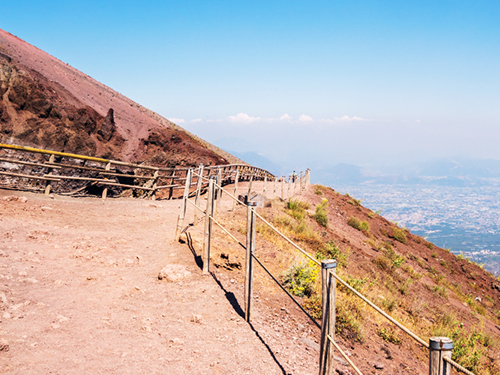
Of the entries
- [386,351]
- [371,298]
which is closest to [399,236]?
[371,298]

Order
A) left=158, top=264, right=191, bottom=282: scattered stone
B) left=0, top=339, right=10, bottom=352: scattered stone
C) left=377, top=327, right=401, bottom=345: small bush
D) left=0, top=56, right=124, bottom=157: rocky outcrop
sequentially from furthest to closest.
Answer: left=0, top=56, right=124, bottom=157: rocky outcrop < left=377, top=327, right=401, bottom=345: small bush < left=158, top=264, right=191, bottom=282: scattered stone < left=0, top=339, right=10, bottom=352: scattered stone

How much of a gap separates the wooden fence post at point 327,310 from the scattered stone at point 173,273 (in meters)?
3.53

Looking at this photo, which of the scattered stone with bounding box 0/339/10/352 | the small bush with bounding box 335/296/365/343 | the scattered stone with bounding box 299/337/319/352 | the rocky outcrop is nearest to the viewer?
the scattered stone with bounding box 0/339/10/352

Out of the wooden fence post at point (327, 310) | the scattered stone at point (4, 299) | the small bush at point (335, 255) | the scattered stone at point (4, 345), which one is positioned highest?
the wooden fence post at point (327, 310)

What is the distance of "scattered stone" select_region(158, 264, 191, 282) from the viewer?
606 centimetres

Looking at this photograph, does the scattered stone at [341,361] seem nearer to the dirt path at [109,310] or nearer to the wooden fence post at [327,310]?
the dirt path at [109,310]

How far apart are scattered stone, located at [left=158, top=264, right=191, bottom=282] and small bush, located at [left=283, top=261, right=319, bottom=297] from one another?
7.16 feet

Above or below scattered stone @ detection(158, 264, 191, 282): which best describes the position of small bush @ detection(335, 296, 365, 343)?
below

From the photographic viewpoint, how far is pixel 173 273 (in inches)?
242

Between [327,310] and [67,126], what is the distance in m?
27.3

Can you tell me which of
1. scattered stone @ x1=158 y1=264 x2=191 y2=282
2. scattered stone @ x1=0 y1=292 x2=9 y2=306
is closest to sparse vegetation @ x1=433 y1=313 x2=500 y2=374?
scattered stone @ x1=158 y1=264 x2=191 y2=282

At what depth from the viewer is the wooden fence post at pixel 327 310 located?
3131 millimetres

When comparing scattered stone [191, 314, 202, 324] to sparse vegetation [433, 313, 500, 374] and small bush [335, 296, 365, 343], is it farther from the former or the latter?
sparse vegetation [433, 313, 500, 374]

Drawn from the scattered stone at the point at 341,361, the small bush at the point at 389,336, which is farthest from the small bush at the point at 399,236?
the scattered stone at the point at 341,361
